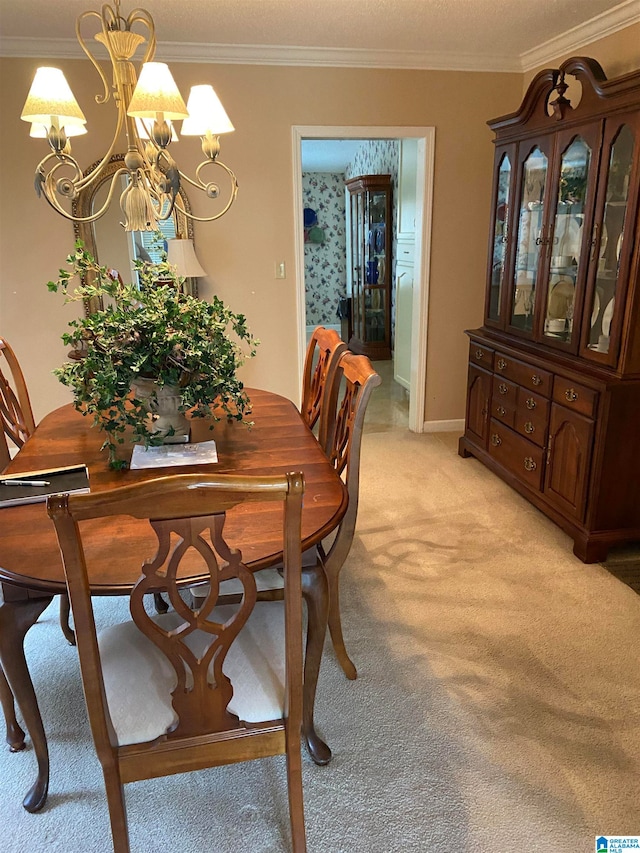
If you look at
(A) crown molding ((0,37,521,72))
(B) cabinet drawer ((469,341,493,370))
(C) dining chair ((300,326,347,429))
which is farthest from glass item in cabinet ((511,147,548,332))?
(C) dining chair ((300,326,347,429))

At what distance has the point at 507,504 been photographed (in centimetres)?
319

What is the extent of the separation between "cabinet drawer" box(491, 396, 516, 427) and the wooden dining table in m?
1.58

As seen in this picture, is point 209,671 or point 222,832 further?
point 222,832

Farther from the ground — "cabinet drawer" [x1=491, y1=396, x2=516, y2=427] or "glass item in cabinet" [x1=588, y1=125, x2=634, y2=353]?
"glass item in cabinet" [x1=588, y1=125, x2=634, y2=353]

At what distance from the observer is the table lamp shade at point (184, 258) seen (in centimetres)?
342

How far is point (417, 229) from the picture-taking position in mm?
4004

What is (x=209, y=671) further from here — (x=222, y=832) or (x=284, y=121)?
(x=284, y=121)

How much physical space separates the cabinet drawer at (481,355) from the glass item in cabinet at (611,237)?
800mm

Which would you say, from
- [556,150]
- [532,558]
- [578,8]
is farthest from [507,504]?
[578,8]

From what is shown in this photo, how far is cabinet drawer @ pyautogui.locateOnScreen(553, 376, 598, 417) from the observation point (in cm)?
251

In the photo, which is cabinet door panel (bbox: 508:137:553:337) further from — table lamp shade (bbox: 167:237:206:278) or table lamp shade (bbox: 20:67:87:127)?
table lamp shade (bbox: 20:67:87:127)

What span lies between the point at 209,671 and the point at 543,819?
961mm

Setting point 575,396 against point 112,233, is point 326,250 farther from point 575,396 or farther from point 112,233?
point 575,396

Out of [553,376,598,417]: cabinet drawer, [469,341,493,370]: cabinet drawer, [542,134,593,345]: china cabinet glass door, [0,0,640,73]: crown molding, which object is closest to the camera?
[553,376,598,417]: cabinet drawer
